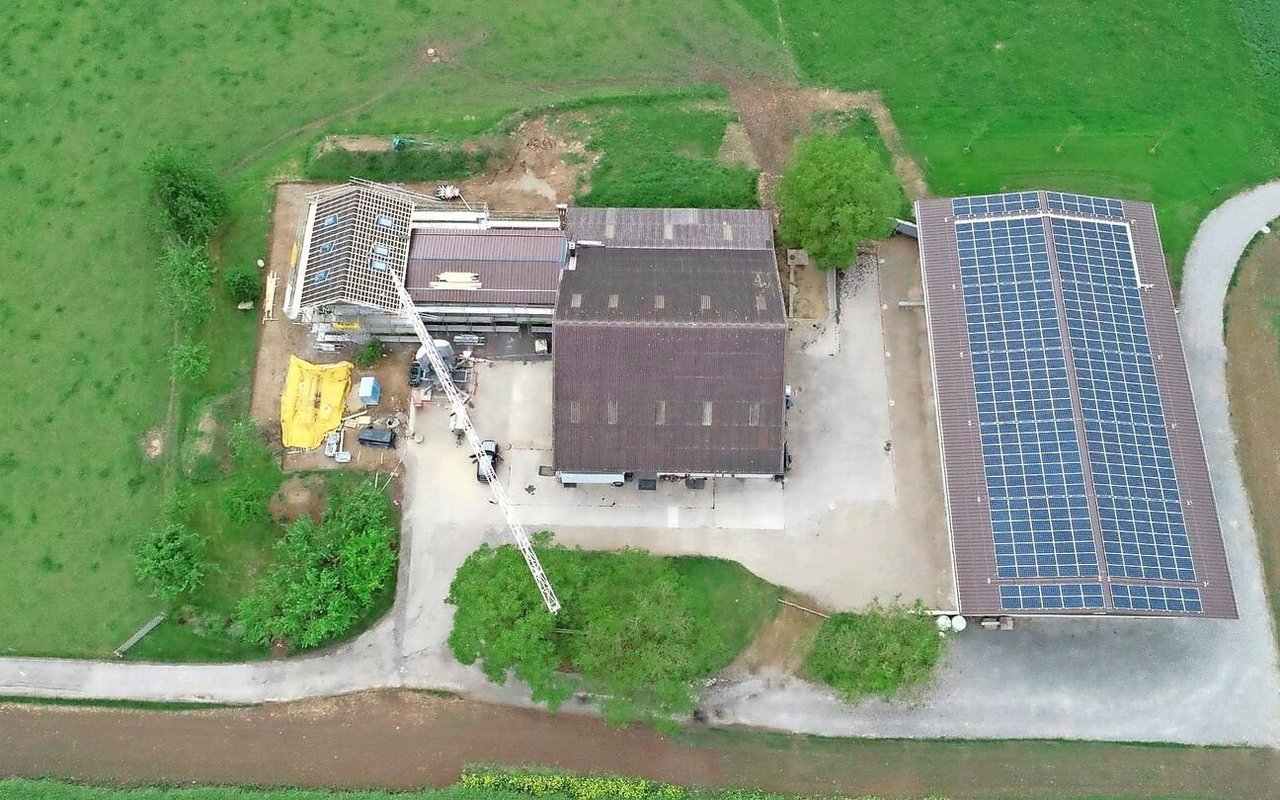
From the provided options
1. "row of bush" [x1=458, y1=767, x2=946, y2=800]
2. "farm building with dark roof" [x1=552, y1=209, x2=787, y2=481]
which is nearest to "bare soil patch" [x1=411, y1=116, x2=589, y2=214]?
"farm building with dark roof" [x1=552, y1=209, x2=787, y2=481]

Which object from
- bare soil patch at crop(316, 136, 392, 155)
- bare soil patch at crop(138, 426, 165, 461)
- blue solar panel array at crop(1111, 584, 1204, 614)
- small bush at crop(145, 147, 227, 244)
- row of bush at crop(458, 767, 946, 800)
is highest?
bare soil patch at crop(316, 136, 392, 155)

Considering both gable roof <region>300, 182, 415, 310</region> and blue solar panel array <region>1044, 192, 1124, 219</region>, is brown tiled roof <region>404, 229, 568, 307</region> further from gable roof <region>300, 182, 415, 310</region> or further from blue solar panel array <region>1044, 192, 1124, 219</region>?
blue solar panel array <region>1044, 192, 1124, 219</region>

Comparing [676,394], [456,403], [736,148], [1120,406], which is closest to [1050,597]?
[1120,406]

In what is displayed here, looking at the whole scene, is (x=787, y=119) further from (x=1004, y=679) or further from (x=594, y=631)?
(x=1004, y=679)

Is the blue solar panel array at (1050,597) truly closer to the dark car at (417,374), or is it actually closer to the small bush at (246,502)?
the dark car at (417,374)

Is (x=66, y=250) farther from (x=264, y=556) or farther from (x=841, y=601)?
(x=841, y=601)

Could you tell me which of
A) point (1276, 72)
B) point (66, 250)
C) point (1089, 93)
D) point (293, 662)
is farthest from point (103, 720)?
point (1276, 72)

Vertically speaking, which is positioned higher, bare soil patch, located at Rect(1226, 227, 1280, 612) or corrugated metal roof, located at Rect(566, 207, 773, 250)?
corrugated metal roof, located at Rect(566, 207, 773, 250)
